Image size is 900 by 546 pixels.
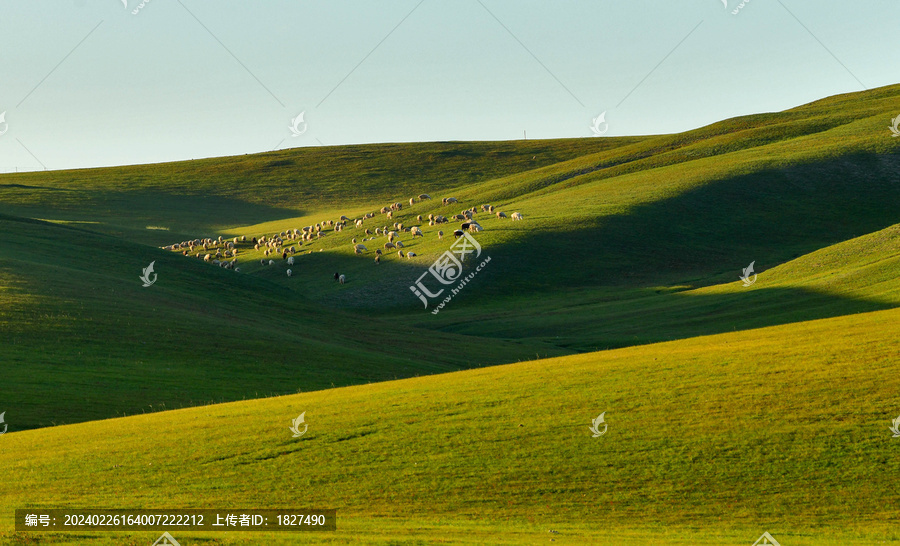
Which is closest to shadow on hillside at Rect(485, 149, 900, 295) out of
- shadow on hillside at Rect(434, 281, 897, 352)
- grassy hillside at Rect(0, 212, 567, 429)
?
shadow on hillside at Rect(434, 281, 897, 352)

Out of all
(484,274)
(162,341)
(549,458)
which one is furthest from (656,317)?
(549,458)

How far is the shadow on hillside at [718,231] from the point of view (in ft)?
275

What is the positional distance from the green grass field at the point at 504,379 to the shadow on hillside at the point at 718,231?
0.43m

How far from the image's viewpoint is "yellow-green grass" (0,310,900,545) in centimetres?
1822

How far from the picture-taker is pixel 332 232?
11650 cm

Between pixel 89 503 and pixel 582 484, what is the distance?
12051 mm

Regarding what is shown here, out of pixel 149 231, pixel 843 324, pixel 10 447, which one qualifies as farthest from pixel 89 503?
pixel 149 231

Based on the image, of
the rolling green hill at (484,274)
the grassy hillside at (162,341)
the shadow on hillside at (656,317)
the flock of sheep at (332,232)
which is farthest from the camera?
the flock of sheep at (332,232)

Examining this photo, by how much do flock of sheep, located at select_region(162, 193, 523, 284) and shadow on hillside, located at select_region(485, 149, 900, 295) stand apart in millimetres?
10578

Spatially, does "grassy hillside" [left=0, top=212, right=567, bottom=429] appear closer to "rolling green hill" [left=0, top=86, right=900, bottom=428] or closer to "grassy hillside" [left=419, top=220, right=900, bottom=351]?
"rolling green hill" [left=0, top=86, right=900, bottom=428]

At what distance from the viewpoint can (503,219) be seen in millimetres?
98688

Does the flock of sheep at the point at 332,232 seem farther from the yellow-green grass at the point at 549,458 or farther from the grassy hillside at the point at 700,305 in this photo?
the yellow-green grass at the point at 549,458

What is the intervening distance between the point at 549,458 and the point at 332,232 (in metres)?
97.7

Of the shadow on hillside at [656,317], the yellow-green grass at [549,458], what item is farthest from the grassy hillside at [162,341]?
the yellow-green grass at [549,458]
